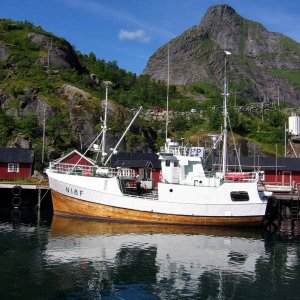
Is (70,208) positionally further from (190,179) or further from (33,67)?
(33,67)

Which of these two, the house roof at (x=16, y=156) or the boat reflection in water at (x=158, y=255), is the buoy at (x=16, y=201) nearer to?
the house roof at (x=16, y=156)

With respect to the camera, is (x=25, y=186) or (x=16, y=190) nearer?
(x=25, y=186)

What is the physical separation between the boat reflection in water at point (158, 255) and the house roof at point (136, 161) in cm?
1695

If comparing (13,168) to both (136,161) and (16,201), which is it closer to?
(16,201)

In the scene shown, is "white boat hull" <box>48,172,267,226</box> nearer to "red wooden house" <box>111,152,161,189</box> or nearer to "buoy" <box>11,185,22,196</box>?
"buoy" <box>11,185,22,196</box>

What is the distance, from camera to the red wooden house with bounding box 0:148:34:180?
5194 centimetres

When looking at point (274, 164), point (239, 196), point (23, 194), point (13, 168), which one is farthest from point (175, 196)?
point (13, 168)

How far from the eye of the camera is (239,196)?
37.7 metres

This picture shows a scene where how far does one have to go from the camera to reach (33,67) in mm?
86250

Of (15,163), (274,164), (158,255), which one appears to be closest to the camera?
(158,255)

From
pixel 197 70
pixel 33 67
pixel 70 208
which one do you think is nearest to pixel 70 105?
pixel 33 67

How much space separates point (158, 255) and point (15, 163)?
29.9m

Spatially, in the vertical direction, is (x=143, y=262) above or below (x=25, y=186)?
below

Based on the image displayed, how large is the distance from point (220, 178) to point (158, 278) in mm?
16555
